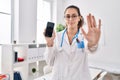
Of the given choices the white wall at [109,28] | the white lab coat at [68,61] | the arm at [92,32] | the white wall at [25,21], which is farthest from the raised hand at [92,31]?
→ the white wall at [109,28]

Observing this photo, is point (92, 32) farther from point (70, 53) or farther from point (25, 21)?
point (25, 21)

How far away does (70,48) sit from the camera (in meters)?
1.11

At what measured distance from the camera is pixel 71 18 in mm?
Result: 1109

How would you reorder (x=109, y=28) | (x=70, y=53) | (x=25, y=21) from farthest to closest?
(x=109, y=28), (x=25, y=21), (x=70, y=53)

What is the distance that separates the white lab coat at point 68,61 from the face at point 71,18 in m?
0.12

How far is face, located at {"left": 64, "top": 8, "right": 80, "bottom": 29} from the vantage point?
43.7 inches

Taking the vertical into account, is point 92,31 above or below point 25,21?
below

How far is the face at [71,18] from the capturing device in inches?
43.7

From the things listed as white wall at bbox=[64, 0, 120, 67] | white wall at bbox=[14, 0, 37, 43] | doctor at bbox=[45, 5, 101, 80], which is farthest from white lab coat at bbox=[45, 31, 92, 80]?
white wall at bbox=[64, 0, 120, 67]

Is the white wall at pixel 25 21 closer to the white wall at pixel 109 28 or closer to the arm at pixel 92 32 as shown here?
the white wall at pixel 109 28

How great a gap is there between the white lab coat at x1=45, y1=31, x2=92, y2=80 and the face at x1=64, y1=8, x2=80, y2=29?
12cm

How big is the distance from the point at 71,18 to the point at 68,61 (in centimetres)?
34

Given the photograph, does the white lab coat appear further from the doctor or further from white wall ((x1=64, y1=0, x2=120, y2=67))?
white wall ((x1=64, y1=0, x2=120, y2=67))

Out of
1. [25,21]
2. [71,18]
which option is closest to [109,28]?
[25,21]
